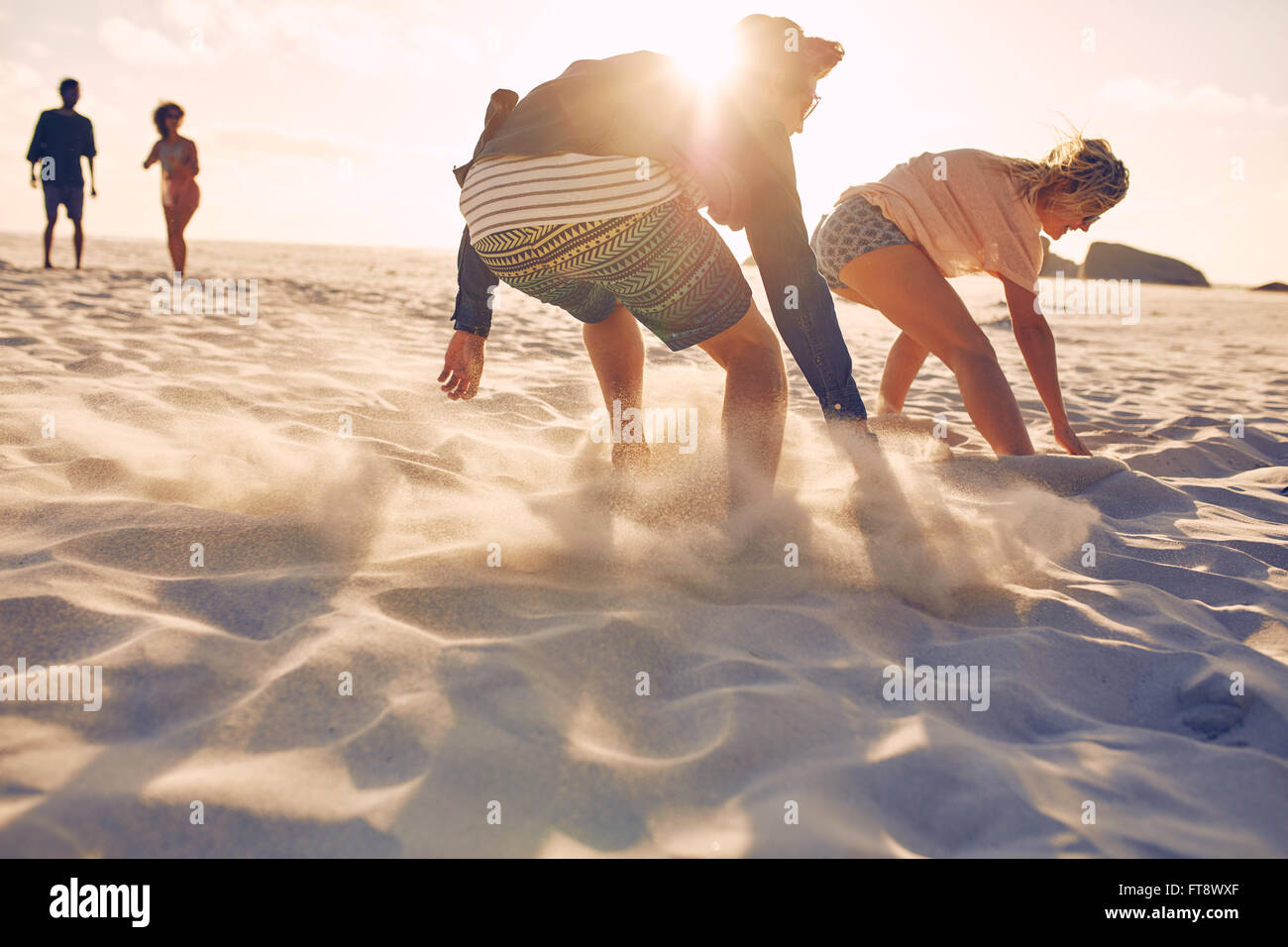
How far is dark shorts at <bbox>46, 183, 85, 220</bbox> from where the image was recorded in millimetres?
7496

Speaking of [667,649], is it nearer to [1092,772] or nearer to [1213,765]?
[1092,772]

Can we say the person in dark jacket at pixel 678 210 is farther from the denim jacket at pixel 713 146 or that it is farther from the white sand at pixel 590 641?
the white sand at pixel 590 641

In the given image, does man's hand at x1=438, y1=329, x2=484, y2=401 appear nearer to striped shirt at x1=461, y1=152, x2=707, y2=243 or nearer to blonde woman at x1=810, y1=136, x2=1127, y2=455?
striped shirt at x1=461, y1=152, x2=707, y2=243

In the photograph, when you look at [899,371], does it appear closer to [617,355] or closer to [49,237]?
[617,355]

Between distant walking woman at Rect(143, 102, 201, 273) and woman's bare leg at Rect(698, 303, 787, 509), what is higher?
distant walking woman at Rect(143, 102, 201, 273)

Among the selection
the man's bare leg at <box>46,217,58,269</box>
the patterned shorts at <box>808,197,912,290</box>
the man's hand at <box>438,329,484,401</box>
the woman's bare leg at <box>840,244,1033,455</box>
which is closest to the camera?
the man's hand at <box>438,329,484,401</box>

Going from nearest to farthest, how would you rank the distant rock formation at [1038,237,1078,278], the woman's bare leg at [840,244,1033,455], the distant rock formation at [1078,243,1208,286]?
the woman's bare leg at [840,244,1033,455]
the distant rock formation at [1038,237,1078,278]
the distant rock formation at [1078,243,1208,286]

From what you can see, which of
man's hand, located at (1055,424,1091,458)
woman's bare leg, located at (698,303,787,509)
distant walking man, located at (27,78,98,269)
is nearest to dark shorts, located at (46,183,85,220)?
distant walking man, located at (27,78,98,269)

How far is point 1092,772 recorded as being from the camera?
1.20 metres

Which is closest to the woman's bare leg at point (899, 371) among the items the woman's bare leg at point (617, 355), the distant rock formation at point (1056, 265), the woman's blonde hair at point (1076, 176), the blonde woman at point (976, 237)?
the blonde woman at point (976, 237)

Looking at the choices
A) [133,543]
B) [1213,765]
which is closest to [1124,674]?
[1213,765]
